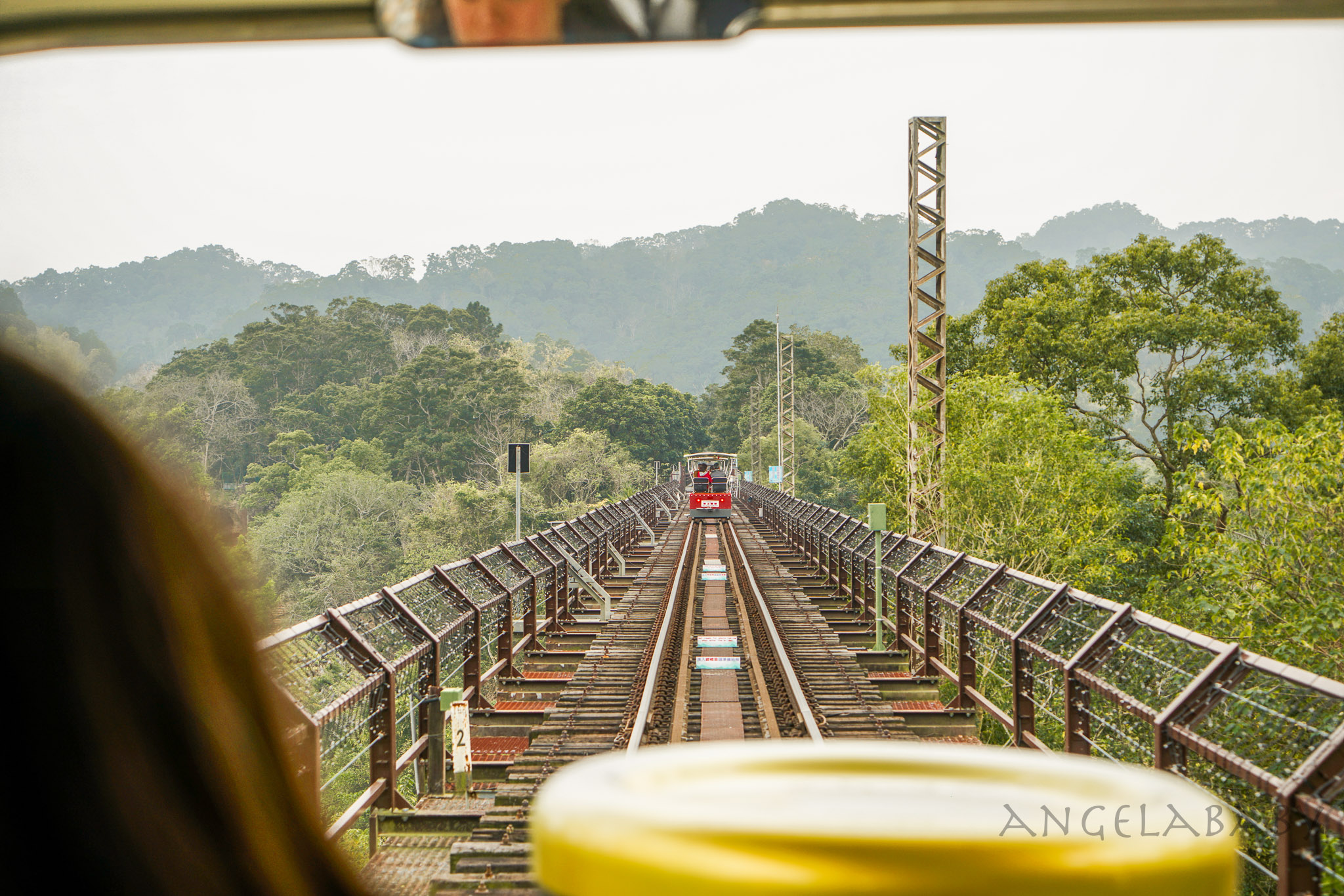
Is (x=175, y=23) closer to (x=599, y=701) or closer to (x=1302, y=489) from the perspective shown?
(x=599, y=701)

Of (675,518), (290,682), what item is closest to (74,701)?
(290,682)

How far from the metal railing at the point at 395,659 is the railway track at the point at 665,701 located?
48cm

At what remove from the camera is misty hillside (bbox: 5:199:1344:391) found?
12950cm

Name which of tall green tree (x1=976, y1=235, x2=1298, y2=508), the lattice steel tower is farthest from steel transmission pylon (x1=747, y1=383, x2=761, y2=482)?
tall green tree (x1=976, y1=235, x2=1298, y2=508)

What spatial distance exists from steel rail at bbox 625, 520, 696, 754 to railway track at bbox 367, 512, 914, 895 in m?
0.03

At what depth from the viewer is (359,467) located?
2426 inches

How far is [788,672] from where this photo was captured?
1099 centimetres

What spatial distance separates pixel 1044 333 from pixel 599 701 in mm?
24663

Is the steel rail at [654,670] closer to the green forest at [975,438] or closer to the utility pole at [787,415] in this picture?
the green forest at [975,438]

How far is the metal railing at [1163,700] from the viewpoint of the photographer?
12.6 ft

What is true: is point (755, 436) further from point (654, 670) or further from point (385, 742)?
point (385, 742)

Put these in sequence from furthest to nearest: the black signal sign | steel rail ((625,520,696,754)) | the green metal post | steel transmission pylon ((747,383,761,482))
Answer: steel transmission pylon ((747,383,761,482)) → the black signal sign → the green metal post → steel rail ((625,520,696,754))

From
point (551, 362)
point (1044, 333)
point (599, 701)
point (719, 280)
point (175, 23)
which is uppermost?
point (719, 280)

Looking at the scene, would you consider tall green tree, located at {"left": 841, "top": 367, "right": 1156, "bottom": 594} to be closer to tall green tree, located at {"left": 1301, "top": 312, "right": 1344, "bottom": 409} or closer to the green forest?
the green forest
